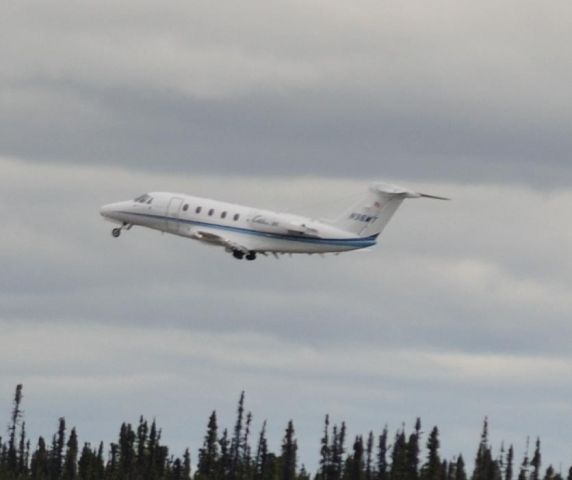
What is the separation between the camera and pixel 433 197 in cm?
19562
